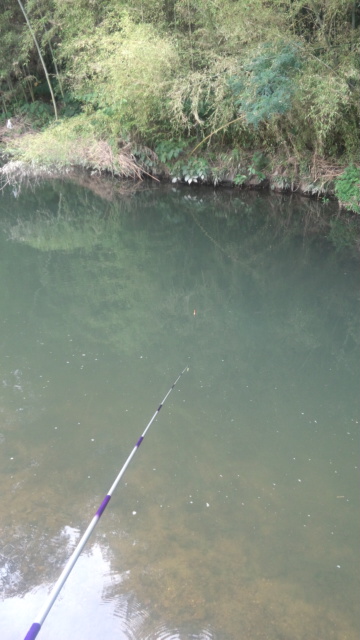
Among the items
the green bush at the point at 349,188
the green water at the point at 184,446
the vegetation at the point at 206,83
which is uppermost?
the vegetation at the point at 206,83

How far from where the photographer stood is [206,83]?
7.96m

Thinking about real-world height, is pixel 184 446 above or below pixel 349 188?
below

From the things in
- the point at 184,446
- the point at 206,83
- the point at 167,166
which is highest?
the point at 206,83

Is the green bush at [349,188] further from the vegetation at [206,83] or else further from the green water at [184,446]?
the green water at [184,446]

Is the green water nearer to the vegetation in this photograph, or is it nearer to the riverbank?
the vegetation

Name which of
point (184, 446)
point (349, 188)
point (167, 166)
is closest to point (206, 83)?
point (167, 166)

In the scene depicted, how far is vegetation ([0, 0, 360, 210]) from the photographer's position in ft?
21.7

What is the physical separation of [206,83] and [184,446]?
6532mm

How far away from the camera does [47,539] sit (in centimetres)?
258

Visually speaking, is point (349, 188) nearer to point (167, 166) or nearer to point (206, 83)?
point (206, 83)

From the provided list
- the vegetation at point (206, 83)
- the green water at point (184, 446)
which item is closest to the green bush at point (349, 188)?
the vegetation at point (206, 83)

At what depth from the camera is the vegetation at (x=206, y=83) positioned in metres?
6.61

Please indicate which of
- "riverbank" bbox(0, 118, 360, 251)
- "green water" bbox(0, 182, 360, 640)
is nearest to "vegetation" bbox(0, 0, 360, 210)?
"riverbank" bbox(0, 118, 360, 251)

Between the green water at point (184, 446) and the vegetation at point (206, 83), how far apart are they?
7.45 ft
